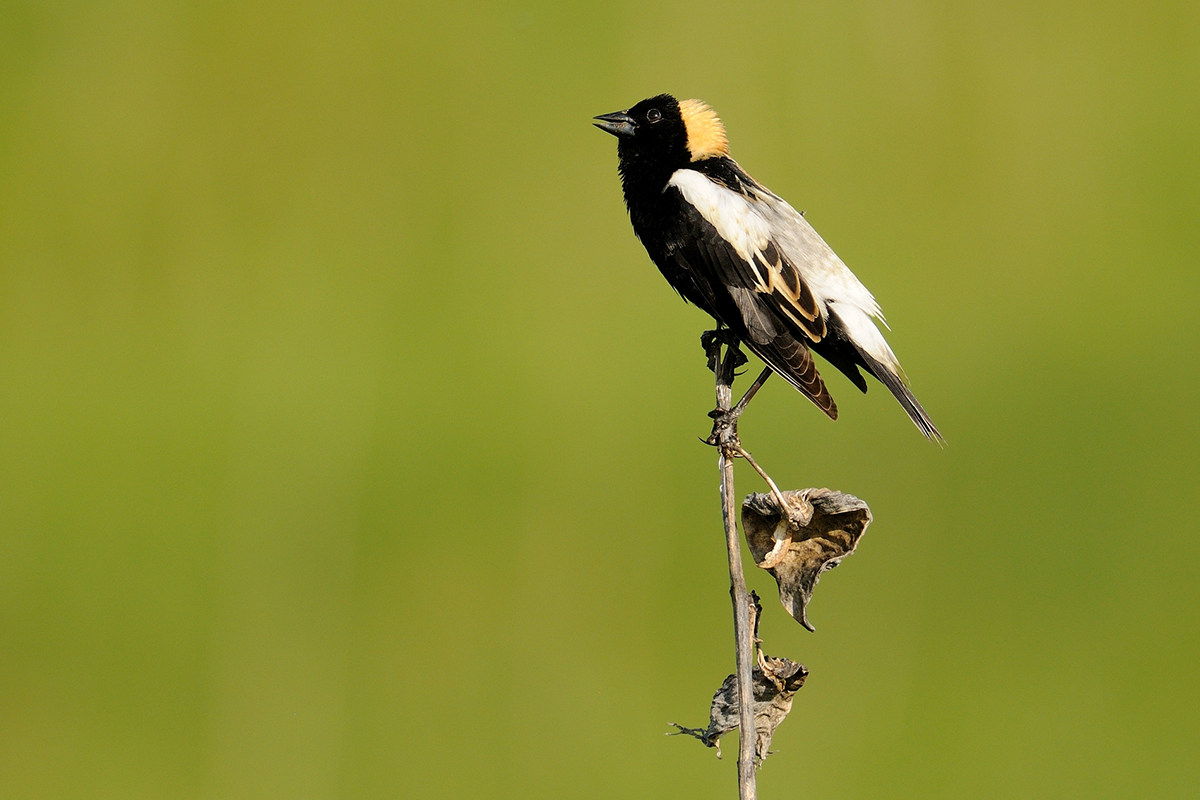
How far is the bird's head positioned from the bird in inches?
1.4

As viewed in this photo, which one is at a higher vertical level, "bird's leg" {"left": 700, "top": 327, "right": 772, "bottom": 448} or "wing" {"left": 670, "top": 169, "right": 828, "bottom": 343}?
"wing" {"left": 670, "top": 169, "right": 828, "bottom": 343}

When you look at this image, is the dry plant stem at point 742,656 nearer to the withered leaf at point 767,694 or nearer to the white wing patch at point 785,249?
the withered leaf at point 767,694

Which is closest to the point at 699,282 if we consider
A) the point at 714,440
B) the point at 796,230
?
the point at 796,230

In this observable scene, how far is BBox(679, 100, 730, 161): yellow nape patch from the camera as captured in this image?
8.21ft

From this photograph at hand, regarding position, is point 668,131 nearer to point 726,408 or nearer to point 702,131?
point 702,131

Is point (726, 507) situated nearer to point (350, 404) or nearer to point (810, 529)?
point (810, 529)

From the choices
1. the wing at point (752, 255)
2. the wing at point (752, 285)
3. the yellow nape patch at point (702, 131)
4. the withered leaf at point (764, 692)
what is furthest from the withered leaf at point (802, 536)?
the yellow nape patch at point (702, 131)

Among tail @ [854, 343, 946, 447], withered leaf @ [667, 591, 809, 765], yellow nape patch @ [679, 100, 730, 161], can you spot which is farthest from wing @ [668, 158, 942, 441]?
withered leaf @ [667, 591, 809, 765]

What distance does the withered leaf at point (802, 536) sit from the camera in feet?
5.27

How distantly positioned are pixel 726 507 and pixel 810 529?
0.71ft

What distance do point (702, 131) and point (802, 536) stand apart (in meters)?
1.23

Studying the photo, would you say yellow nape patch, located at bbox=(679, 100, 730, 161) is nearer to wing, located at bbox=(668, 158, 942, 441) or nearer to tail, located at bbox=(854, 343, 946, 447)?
wing, located at bbox=(668, 158, 942, 441)

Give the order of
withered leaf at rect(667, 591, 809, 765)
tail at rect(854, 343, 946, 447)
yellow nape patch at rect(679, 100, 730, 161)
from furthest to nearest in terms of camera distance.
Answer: yellow nape patch at rect(679, 100, 730, 161) → tail at rect(854, 343, 946, 447) → withered leaf at rect(667, 591, 809, 765)

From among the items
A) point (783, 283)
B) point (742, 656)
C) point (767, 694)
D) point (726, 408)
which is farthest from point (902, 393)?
point (742, 656)
